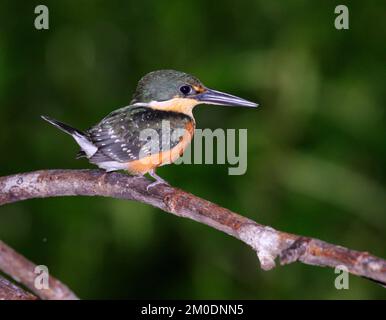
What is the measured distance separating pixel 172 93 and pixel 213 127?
0.93 metres

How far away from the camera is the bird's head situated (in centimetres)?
313

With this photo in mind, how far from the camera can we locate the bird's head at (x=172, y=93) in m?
3.13

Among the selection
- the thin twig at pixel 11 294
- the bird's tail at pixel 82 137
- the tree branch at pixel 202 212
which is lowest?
the thin twig at pixel 11 294

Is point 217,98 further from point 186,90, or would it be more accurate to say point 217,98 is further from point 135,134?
point 135,134

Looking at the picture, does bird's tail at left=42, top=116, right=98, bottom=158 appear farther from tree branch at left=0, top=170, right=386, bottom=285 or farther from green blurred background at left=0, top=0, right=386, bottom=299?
green blurred background at left=0, top=0, right=386, bottom=299

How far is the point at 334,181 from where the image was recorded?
13.2ft

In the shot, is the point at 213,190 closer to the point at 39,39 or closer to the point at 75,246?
the point at 75,246

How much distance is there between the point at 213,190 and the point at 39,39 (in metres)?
1.31

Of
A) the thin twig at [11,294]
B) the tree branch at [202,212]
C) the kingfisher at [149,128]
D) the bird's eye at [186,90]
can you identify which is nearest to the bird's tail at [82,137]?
the kingfisher at [149,128]

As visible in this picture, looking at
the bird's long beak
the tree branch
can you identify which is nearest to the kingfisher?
the bird's long beak

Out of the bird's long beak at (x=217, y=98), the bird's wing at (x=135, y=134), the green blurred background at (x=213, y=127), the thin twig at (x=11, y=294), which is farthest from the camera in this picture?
the green blurred background at (x=213, y=127)

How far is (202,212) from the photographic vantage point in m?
2.17

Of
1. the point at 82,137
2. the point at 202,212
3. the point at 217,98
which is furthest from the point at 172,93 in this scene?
the point at 202,212

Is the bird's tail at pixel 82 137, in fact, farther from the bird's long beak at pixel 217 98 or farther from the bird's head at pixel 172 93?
the bird's long beak at pixel 217 98
